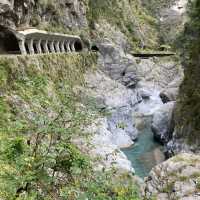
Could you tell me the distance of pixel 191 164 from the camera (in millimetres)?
17375

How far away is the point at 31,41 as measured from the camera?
159ft

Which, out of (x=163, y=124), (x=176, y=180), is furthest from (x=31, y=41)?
(x=176, y=180)

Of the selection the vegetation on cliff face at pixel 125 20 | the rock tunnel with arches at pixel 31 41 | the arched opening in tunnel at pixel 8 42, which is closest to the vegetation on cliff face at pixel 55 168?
the rock tunnel with arches at pixel 31 41

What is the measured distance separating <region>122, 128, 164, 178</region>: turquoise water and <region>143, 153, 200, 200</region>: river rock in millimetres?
15780

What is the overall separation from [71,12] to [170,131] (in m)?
34.1

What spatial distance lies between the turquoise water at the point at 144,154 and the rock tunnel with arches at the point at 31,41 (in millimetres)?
15017

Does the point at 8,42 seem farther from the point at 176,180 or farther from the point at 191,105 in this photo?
the point at 176,180

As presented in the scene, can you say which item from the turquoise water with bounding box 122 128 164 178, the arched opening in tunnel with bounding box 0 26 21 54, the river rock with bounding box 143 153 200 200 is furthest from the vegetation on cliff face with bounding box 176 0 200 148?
the arched opening in tunnel with bounding box 0 26 21 54

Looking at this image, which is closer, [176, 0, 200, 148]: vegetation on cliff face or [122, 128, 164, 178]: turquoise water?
[176, 0, 200, 148]: vegetation on cliff face

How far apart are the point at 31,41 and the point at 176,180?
35435 millimetres

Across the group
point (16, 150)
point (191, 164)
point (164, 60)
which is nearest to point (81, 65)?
point (164, 60)

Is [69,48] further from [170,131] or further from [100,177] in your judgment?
[100,177]

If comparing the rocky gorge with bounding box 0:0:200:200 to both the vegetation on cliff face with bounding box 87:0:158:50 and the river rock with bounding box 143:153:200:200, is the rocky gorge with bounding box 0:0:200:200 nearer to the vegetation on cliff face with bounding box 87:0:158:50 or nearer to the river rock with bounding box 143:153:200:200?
the river rock with bounding box 143:153:200:200

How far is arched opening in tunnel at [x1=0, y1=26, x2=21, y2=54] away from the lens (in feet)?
149
